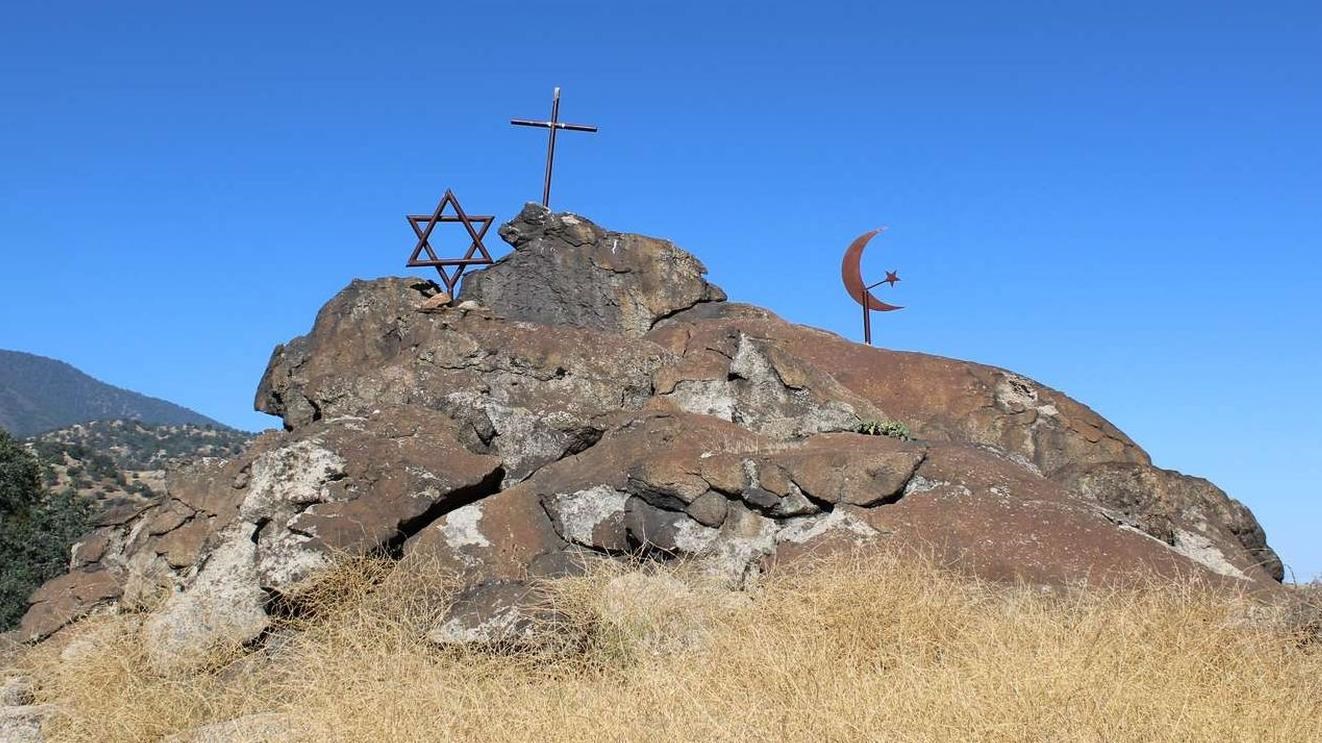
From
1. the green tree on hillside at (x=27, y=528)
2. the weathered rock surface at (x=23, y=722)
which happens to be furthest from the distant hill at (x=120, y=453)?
the weathered rock surface at (x=23, y=722)

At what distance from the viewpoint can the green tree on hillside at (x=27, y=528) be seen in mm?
22203

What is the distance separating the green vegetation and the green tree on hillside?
1410 centimetres

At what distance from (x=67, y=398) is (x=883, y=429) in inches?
7631

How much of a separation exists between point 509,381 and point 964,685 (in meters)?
7.30

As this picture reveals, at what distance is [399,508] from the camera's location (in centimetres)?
1019

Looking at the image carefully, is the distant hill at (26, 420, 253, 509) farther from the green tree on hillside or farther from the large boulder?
the large boulder

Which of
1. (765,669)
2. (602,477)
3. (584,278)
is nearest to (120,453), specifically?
(584,278)

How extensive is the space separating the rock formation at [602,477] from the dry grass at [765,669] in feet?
1.72

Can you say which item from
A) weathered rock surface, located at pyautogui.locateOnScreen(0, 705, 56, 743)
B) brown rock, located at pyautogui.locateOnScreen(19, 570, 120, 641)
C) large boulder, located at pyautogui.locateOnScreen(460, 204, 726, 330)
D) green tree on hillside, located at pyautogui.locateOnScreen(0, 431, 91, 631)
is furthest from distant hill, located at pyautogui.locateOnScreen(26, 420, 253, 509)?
weathered rock surface, located at pyautogui.locateOnScreen(0, 705, 56, 743)

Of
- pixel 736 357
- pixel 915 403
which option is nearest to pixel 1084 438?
pixel 915 403

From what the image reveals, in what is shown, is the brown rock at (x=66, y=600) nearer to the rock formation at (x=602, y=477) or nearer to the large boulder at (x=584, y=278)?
the rock formation at (x=602, y=477)

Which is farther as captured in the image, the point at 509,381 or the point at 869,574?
the point at 509,381

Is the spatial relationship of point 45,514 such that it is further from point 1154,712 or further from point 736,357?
point 1154,712

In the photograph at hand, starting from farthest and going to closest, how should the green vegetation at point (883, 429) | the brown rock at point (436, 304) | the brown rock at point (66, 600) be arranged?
the brown rock at point (436, 304)
the green vegetation at point (883, 429)
the brown rock at point (66, 600)
